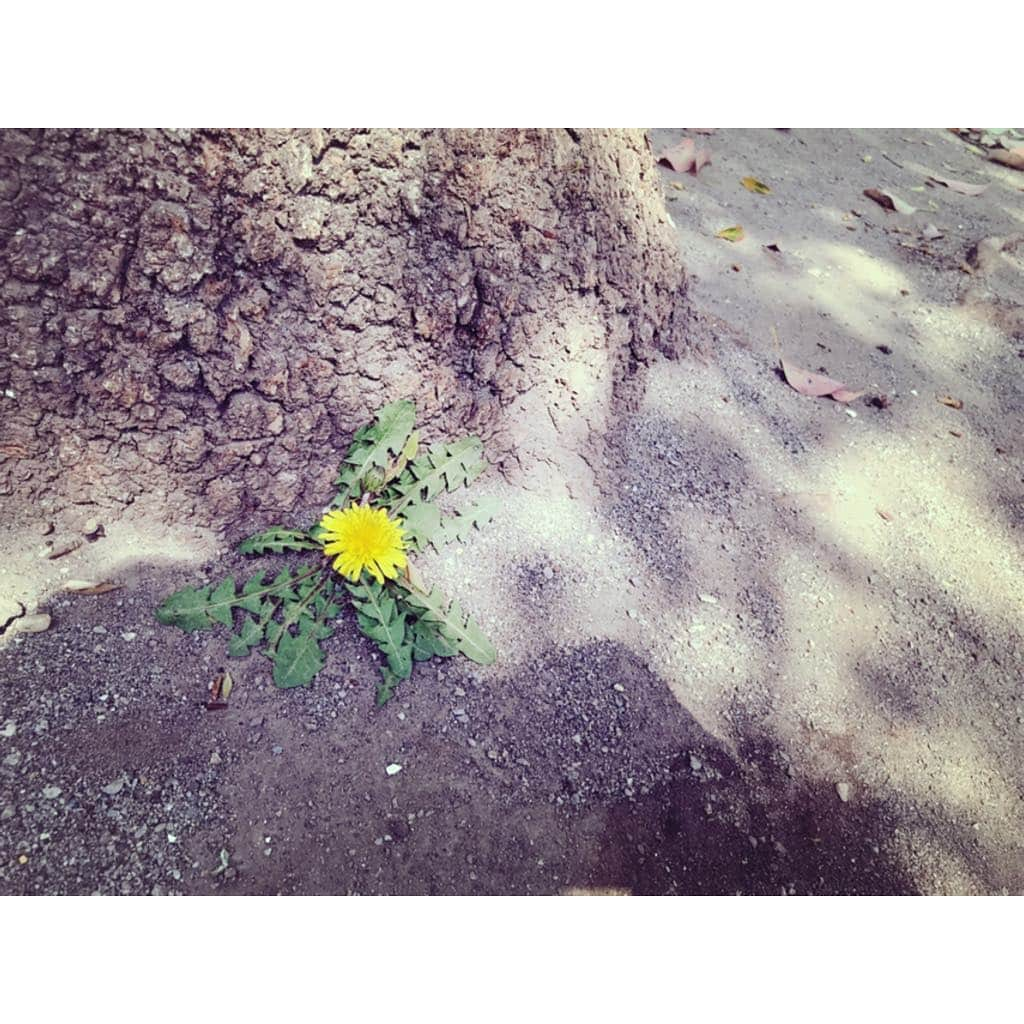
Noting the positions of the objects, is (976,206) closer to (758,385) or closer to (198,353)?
(758,385)

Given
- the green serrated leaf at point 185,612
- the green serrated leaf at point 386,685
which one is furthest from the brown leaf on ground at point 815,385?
the green serrated leaf at point 185,612

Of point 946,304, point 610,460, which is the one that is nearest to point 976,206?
point 946,304

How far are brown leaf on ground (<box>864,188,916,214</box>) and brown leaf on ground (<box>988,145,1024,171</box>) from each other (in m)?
1.13

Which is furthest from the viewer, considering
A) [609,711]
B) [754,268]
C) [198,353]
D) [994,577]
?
[754,268]

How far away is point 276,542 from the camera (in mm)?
2229

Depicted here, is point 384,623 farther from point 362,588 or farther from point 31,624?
point 31,624

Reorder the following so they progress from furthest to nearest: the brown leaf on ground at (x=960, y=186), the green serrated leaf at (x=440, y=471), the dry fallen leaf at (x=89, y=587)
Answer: the brown leaf on ground at (x=960, y=186) < the green serrated leaf at (x=440, y=471) < the dry fallen leaf at (x=89, y=587)

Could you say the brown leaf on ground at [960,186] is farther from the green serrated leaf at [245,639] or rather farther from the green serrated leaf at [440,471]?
the green serrated leaf at [245,639]

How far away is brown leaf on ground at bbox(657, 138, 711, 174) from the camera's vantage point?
395 cm

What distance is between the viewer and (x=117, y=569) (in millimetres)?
2154

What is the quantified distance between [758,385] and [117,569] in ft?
8.27

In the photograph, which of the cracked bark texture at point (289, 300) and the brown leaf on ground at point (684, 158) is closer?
the cracked bark texture at point (289, 300)

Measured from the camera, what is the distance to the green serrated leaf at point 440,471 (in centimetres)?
234

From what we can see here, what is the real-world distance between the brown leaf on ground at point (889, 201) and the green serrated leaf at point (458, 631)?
3680 mm
